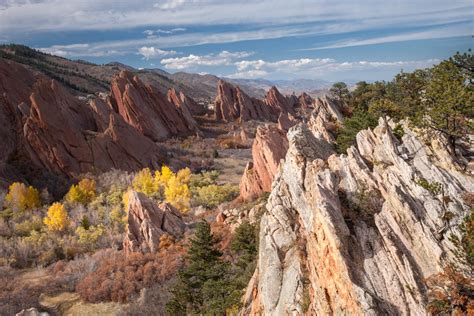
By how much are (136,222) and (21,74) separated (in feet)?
225

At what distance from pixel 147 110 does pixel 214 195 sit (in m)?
58.2

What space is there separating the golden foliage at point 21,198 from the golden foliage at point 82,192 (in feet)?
15.7

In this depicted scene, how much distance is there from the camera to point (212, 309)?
22.7 meters

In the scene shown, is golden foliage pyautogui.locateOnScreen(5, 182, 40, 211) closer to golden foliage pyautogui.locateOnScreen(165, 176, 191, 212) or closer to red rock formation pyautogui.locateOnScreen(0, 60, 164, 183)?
red rock formation pyautogui.locateOnScreen(0, 60, 164, 183)

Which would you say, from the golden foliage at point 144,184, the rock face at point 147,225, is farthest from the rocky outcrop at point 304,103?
the rock face at point 147,225

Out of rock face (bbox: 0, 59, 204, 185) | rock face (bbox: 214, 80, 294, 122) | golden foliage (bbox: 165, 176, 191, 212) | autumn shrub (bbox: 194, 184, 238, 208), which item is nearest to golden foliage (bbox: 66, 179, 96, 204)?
rock face (bbox: 0, 59, 204, 185)

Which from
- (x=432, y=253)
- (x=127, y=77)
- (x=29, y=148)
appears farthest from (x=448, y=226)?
(x=127, y=77)

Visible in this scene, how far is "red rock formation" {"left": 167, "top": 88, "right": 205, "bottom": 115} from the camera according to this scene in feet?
421

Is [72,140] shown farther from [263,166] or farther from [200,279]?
[200,279]

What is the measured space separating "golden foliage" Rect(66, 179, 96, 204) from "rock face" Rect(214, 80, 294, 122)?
7870 centimetres

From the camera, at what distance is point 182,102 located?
128m

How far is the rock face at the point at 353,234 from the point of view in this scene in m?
14.4

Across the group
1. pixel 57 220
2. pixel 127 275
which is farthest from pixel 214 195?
pixel 127 275

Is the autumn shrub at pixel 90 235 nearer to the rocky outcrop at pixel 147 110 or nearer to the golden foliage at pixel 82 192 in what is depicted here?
the golden foliage at pixel 82 192
